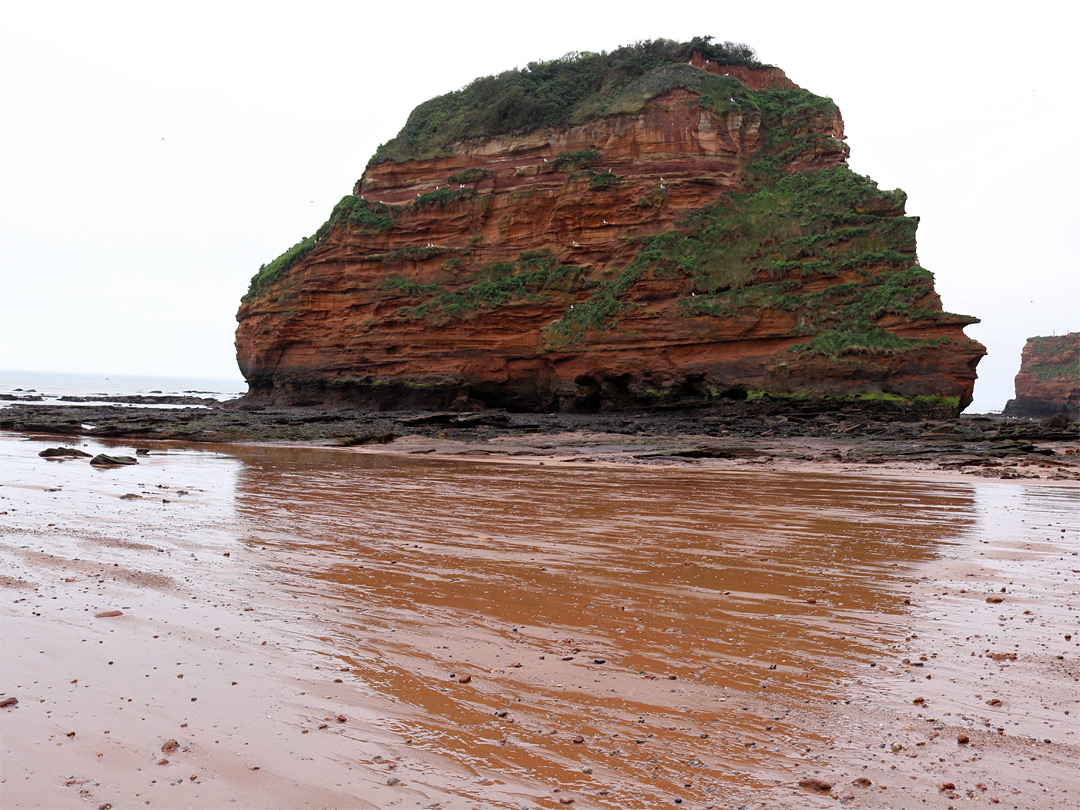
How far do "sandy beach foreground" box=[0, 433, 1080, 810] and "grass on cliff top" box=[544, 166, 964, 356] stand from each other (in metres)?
21.8

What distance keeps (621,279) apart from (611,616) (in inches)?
1178

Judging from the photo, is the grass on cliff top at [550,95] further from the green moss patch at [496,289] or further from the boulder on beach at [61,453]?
the boulder on beach at [61,453]

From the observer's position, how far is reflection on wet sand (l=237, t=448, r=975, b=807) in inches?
119

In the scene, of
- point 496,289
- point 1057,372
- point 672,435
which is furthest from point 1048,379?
point 672,435

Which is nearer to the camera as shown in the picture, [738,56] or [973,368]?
[973,368]

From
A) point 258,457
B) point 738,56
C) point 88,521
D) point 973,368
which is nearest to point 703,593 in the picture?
point 88,521

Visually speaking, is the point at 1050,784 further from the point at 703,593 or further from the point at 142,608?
the point at 142,608

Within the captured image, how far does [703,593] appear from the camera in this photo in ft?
17.9

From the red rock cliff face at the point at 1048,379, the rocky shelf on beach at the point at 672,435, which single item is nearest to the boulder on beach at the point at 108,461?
the rocky shelf on beach at the point at 672,435

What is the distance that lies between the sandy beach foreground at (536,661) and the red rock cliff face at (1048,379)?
7147cm

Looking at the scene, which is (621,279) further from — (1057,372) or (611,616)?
(1057,372)

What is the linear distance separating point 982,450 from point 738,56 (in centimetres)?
3563

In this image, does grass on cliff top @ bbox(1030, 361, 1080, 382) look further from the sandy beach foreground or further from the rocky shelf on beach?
the sandy beach foreground

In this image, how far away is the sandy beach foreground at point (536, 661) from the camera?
2.77 m
